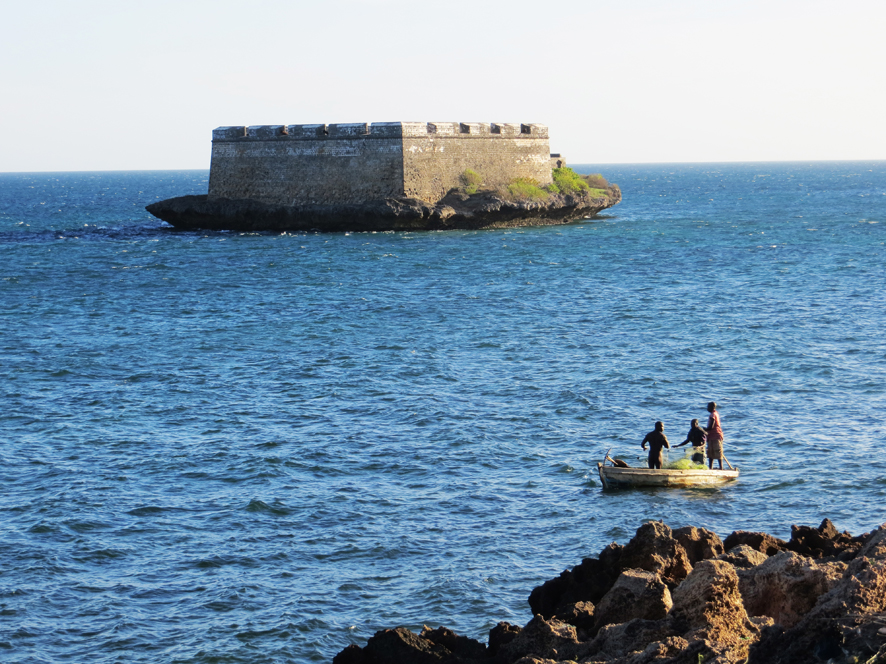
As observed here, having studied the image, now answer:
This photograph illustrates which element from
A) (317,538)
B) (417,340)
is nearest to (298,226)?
(417,340)

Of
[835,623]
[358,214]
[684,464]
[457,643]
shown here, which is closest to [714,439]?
[684,464]

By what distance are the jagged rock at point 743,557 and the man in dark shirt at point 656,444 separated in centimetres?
492

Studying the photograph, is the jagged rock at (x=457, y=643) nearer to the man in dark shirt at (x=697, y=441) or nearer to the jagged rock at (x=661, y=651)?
Result: the jagged rock at (x=661, y=651)

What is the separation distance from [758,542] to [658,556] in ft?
4.69

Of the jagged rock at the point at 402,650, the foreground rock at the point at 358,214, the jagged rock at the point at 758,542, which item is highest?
the foreground rock at the point at 358,214

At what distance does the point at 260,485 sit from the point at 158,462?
199 cm

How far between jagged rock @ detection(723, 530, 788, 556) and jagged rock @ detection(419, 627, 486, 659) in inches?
123

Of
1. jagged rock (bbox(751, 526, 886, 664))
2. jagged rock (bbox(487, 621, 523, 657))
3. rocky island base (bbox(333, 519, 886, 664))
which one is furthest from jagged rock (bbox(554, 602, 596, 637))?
jagged rock (bbox(751, 526, 886, 664))

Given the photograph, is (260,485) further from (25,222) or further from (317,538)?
(25,222)

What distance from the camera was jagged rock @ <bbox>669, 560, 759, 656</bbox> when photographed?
6.95 m

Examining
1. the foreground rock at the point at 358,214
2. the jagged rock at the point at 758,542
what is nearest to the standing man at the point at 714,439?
the jagged rock at the point at 758,542

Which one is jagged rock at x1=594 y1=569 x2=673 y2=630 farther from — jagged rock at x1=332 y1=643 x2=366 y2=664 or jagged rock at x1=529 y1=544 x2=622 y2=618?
jagged rock at x1=332 y1=643 x2=366 y2=664

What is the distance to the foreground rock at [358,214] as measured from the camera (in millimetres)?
48062

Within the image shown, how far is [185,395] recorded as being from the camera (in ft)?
62.3
